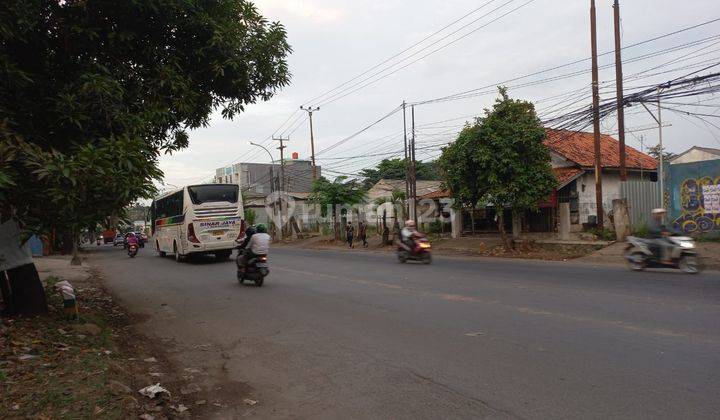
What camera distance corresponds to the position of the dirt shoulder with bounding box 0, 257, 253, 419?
4218 millimetres

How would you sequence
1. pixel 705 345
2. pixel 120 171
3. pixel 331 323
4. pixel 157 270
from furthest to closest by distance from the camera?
pixel 157 270 < pixel 331 323 < pixel 120 171 < pixel 705 345

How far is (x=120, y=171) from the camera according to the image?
6.00 meters

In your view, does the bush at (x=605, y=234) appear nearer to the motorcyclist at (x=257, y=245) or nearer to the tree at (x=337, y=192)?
the motorcyclist at (x=257, y=245)

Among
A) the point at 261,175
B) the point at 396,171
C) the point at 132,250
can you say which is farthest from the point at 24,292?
the point at 261,175

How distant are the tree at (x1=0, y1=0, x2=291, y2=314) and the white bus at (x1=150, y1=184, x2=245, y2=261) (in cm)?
1005

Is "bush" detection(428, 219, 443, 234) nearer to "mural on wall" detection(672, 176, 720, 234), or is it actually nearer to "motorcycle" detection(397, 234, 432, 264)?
"motorcycle" detection(397, 234, 432, 264)

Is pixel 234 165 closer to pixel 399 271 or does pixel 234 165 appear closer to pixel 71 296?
pixel 399 271

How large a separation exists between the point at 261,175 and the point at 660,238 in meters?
65.3

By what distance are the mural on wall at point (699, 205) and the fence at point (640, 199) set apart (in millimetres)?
1492

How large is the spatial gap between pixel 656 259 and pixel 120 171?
39.9ft

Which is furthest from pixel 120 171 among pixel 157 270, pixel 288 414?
pixel 157 270

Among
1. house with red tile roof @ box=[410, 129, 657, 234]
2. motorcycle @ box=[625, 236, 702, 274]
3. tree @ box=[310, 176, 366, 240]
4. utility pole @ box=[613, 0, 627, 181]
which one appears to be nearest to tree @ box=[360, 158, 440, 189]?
tree @ box=[310, 176, 366, 240]

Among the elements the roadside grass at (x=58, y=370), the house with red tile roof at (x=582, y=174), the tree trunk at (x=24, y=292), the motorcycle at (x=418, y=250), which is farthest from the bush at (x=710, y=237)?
the tree trunk at (x=24, y=292)

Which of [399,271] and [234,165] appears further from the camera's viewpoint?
[234,165]
